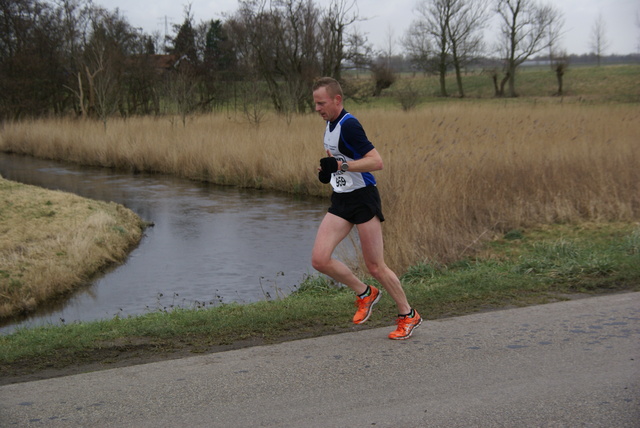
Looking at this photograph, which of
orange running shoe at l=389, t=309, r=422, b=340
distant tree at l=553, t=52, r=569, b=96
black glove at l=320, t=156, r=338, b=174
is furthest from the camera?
distant tree at l=553, t=52, r=569, b=96

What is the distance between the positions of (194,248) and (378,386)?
390 inches

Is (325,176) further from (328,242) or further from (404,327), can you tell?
(404,327)

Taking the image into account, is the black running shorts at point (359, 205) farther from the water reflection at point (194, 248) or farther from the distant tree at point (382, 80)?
the distant tree at point (382, 80)

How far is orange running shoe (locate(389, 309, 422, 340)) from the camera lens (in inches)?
211

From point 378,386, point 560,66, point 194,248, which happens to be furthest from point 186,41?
point 378,386

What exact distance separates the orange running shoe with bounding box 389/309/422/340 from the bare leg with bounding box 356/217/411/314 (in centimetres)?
6

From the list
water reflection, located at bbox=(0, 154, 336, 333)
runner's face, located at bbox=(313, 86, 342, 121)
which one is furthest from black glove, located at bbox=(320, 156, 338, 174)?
water reflection, located at bbox=(0, 154, 336, 333)

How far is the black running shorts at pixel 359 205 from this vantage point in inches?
206

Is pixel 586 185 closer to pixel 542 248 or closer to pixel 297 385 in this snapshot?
pixel 542 248

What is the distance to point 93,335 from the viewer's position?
5.75 meters

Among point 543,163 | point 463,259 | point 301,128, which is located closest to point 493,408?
point 463,259

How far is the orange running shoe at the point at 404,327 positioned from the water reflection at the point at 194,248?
423 centimetres

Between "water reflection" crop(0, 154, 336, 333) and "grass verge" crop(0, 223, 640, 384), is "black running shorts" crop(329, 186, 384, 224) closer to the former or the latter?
"grass verge" crop(0, 223, 640, 384)

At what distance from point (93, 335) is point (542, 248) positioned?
5.66 metres
